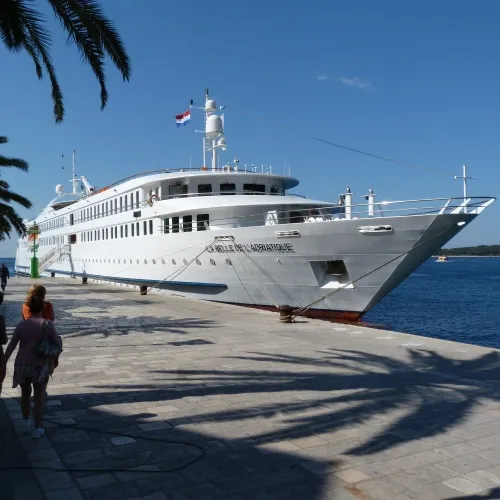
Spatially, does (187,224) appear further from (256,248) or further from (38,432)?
(38,432)

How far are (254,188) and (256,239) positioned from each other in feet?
20.1

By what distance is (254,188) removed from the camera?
22.9 m

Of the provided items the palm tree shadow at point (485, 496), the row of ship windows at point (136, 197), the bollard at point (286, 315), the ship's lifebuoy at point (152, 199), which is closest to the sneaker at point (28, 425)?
the palm tree shadow at point (485, 496)

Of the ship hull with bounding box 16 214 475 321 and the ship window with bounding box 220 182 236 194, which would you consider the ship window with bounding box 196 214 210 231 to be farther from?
the ship window with bounding box 220 182 236 194

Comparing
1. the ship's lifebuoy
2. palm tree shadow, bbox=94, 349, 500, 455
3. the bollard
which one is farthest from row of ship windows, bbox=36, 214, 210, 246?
palm tree shadow, bbox=94, 349, 500, 455

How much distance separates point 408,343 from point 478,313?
21.9 meters

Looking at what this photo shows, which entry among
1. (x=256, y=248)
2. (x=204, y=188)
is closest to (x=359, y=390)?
(x=256, y=248)

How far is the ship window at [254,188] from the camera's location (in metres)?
22.5

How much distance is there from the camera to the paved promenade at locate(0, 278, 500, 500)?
3.99 meters

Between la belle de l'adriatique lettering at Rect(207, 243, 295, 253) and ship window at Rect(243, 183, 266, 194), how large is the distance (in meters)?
4.32

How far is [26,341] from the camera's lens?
4844mm

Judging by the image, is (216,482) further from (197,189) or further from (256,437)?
(197,189)

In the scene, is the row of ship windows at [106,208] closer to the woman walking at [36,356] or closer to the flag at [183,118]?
the flag at [183,118]

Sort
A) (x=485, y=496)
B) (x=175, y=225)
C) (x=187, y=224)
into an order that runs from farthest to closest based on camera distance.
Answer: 1. (x=175, y=225)
2. (x=187, y=224)
3. (x=485, y=496)
